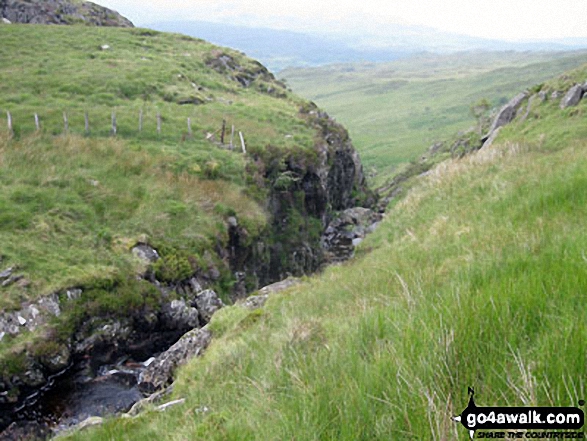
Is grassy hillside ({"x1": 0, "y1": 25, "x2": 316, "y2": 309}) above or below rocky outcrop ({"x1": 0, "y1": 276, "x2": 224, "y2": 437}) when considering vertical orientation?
above

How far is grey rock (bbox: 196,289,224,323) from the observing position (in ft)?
63.5

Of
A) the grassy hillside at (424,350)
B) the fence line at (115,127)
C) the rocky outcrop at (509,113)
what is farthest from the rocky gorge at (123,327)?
the rocky outcrop at (509,113)

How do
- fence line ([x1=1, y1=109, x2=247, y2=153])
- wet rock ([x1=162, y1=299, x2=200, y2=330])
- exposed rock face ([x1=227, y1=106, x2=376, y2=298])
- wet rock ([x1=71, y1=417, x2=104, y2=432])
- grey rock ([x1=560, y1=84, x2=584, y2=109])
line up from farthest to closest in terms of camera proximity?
grey rock ([x1=560, y1=84, x2=584, y2=109])
fence line ([x1=1, y1=109, x2=247, y2=153])
exposed rock face ([x1=227, y1=106, x2=376, y2=298])
wet rock ([x1=162, y1=299, x2=200, y2=330])
wet rock ([x1=71, y1=417, x2=104, y2=432])

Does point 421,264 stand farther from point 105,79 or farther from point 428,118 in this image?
point 428,118

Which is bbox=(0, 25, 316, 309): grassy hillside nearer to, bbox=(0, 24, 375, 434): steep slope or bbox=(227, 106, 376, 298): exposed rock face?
bbox=(0, 24, 375, 434): steep slope

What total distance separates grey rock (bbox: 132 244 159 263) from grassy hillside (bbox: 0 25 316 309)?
13.0 inches

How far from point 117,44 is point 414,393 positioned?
58.5 m

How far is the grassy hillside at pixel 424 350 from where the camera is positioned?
302 centimetres

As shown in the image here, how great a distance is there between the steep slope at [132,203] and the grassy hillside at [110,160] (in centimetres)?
8

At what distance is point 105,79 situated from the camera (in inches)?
1544

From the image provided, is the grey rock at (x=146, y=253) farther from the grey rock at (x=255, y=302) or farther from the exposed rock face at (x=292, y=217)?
the grey rock at (x=255, y=302)

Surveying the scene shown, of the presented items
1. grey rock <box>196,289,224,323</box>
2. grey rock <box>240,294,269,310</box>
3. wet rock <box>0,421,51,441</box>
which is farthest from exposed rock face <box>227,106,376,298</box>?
wet rock <box>0,421,51,441</box>

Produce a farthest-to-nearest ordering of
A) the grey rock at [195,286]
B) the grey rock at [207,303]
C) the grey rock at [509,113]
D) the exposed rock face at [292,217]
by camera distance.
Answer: the grey rock at [509,113] < the exposed rock face at [292,217] < the grey rock at [195,286] < the grey rock at [207,303]

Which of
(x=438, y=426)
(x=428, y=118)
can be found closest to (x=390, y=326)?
(x=438, y=426)
